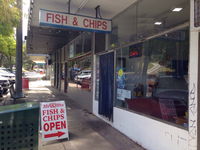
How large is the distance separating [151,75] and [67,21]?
2345mm

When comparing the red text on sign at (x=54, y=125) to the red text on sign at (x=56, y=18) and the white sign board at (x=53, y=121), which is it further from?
the red text on sign at (x=56, y=18)

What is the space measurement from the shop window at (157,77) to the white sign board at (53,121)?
65.5 inches

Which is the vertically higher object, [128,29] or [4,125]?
[128,29]

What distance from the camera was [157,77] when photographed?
4.18 metres

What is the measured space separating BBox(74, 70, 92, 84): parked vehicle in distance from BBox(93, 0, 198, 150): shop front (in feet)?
6.04

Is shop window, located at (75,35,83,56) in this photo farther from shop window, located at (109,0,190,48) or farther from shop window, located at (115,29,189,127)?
shop window, located at (115,29,189,127)

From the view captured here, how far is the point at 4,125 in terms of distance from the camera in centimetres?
256

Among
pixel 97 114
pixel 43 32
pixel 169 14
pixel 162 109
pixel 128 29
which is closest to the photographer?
pixel 169 14

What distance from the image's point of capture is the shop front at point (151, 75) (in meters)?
3.30

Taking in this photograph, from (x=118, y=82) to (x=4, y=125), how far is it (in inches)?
135

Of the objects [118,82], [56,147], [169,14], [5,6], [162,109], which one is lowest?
[56,147]

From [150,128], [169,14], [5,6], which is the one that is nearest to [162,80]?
[150,128]

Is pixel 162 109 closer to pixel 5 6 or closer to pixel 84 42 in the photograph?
pixel 5 6

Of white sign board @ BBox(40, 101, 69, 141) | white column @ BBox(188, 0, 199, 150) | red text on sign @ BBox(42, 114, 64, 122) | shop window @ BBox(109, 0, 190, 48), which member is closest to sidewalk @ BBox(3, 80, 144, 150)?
white sign board @ BBox(40, 101, 69, 141)
